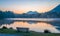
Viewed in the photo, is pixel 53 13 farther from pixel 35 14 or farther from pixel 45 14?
pixel 35 14

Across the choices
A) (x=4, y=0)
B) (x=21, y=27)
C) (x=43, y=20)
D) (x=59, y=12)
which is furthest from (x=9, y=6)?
(x=59, y=12)

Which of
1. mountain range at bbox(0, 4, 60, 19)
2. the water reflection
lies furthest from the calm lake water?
mountain range at bbox(0, 4, 60, 19)

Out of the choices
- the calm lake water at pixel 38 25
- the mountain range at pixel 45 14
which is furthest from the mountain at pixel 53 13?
the calm lake water at pixel 38 25

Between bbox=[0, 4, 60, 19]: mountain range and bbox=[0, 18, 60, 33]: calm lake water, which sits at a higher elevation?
bbox=[0, 4, 60, 19]: mountain range

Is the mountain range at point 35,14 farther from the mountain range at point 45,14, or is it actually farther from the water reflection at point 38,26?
the water reflection at point 38,26

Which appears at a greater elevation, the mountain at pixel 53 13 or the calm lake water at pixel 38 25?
the mountain at pixel 53 13

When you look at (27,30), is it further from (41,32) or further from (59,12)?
(59,12)

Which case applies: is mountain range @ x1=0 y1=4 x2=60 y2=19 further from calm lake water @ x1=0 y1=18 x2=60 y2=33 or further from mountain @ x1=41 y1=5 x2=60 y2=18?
calm lake water @ x1=0 y1=18 x2=60 y2=33

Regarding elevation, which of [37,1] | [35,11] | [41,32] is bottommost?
[41,32]

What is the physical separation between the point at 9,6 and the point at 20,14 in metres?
0.41

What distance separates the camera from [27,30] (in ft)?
13.6

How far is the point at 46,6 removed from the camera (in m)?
4.14

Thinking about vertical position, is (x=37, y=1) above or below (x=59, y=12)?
above

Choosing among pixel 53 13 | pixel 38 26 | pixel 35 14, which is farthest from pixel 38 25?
pixel 53 13
